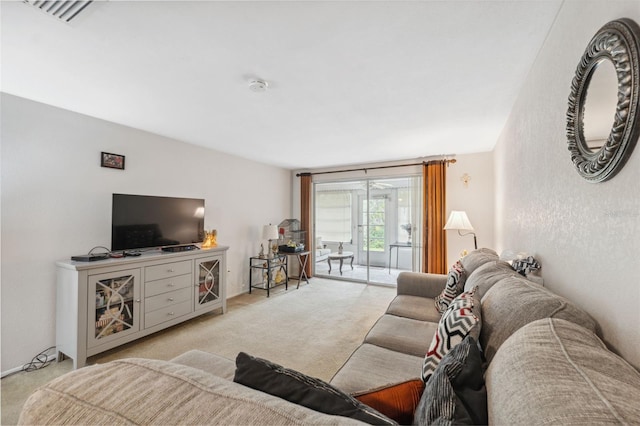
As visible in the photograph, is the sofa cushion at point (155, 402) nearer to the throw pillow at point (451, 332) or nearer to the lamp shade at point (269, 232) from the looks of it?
the throw pillow at point (451, 332)

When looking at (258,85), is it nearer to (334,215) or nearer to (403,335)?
(403,335)

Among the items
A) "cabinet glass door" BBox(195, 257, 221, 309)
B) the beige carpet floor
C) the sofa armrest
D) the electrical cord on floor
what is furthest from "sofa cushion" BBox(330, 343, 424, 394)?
the electrical cord on floor

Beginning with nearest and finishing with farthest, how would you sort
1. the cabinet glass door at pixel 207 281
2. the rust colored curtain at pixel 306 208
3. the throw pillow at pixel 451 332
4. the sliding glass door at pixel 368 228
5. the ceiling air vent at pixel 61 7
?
1. the throw pillow at pixel 451 332
2. the ceiling air vent at pixel 61 7
3. the cabinet glass door at pixel 207 281
4. the sliding glass door at pixel 368 228
5. the rust colored curtain at pixel 306 208

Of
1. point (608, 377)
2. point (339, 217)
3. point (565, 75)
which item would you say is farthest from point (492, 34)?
point (339, 217)

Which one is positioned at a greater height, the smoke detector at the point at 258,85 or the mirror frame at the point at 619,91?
the smoke detector at the point at 258,85

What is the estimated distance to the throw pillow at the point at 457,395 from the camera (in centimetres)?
67

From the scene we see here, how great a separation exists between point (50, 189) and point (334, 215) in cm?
420

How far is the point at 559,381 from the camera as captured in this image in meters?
0.58

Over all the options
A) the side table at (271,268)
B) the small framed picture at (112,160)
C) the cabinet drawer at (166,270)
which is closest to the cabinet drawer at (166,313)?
the cabinet drawer at (166,270)

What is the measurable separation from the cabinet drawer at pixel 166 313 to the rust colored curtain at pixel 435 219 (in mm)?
3626

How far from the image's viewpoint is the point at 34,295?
7.72 ft

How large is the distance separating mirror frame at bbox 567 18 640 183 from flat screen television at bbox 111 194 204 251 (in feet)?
11.7

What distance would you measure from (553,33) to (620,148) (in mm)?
1011

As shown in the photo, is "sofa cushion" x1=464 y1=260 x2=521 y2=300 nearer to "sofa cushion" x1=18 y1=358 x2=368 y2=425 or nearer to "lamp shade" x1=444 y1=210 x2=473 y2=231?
"sofa cushion" x1=18 y1=358 x2=368 y2=425
